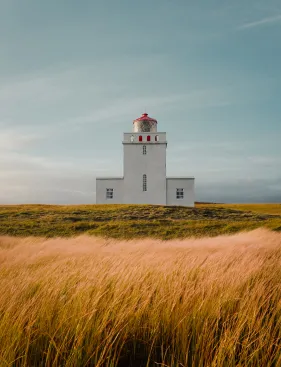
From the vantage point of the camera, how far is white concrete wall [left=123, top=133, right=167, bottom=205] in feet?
110

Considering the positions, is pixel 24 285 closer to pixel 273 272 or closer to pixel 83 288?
pixel 83 288

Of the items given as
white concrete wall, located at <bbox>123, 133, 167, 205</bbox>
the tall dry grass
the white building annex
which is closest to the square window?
the white building annex

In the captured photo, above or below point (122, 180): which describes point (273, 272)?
below

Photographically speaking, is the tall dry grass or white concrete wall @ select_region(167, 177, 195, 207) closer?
the tall dry grass

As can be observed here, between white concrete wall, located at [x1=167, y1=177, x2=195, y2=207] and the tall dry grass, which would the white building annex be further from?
the tall dry grass

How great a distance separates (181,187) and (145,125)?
304 inches

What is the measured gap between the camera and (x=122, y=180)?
111ft

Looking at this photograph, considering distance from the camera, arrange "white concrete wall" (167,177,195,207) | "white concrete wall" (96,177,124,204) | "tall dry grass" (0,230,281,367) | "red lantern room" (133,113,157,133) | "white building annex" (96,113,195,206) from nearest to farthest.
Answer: "tall dry grass" (0,230,281,367) → "white concrete wall" (167,177,195,207) → "white building annex" (96,113,195,206) → "white concrete wall" (96,177,124,204) → "red lantern room" (133,113,157,133)

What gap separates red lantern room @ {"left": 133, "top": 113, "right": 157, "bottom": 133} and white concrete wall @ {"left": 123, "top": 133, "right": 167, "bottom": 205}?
117 centimetres

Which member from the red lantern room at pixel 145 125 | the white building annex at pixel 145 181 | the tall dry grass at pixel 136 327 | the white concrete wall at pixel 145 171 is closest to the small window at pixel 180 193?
the white building annex at pixel 145 181

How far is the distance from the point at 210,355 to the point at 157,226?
16166mm

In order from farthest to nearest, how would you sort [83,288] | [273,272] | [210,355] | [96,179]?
[96,179] → [273,272] → [83,288] → [210,355]

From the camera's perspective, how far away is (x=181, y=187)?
33688 millimetres

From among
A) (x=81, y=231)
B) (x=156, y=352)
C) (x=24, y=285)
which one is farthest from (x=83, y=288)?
(x=81, y=231)
